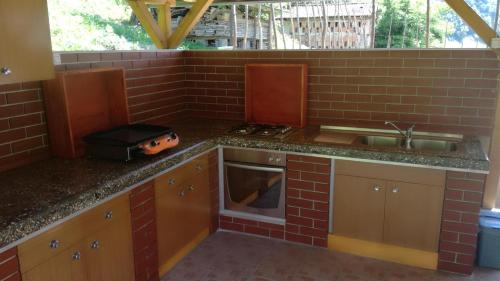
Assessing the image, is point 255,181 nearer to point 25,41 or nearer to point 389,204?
point 389,204

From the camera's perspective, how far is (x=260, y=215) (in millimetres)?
2932

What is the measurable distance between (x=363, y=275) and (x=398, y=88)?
1326 millimetres

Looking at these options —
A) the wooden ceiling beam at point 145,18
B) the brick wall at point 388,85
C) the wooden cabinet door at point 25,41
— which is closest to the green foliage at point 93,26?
the wooden ceiling beam at point 145,18

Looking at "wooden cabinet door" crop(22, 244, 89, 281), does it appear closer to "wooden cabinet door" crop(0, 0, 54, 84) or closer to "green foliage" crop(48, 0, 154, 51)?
"wooden cabinet door" crop(0, 0, 54, 84)

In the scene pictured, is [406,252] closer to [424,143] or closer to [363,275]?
[363,275]

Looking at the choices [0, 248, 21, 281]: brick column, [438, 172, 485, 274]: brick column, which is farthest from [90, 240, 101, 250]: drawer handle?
[438, 172, 485, 274]: brick column

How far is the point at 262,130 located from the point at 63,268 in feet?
5.51

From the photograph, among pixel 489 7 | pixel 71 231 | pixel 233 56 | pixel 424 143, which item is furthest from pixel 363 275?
pixel 489 7

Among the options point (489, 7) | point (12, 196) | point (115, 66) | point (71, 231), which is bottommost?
point (71, 231)

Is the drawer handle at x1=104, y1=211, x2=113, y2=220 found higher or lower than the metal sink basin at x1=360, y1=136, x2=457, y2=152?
lower

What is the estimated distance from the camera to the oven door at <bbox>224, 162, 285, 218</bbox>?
278 cm

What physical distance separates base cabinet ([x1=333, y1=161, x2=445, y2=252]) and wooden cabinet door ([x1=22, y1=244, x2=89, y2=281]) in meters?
1.58

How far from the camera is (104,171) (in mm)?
2023

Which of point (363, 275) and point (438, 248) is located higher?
point (438, 248)
